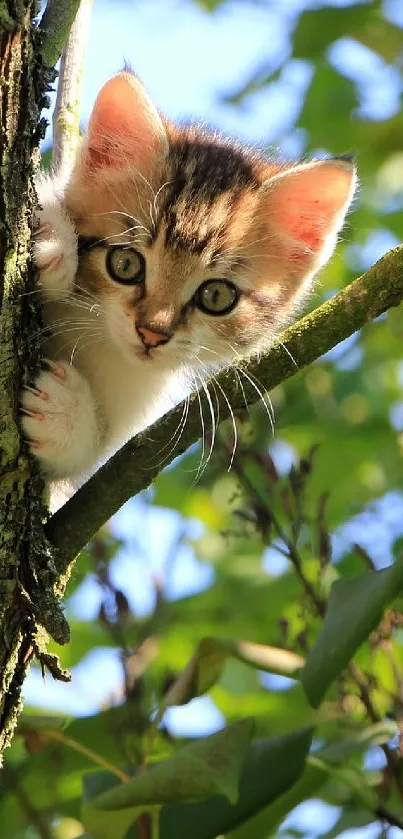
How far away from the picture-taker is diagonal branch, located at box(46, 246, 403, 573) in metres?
1.92

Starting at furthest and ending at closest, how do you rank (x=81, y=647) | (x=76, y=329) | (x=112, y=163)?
1. (x=81, y=647)
2. (x=112, y=163)
3. (x=76, y=329)

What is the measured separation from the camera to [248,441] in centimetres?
304

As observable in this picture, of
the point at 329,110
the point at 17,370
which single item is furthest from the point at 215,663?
the point at 329,110

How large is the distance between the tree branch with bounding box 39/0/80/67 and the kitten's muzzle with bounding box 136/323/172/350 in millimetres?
678

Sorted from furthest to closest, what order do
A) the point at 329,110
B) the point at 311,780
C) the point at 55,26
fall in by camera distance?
the point at 329,110, the point at 55,26, the point at 311,780

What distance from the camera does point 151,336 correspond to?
2424mm

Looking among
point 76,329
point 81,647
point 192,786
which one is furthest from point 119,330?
point 81,647

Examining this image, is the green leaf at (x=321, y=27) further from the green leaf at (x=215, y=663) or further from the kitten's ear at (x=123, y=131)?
the green leaf at (x=215, y=663)

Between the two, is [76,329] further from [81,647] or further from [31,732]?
[81,647]

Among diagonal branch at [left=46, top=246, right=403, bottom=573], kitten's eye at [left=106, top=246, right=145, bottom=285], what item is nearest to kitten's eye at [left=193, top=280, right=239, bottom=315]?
kitten's eye at [left=106, top=246, right=145, bottom=285]

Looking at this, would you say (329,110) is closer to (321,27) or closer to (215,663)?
(321,27)

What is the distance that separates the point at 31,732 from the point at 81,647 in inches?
61.8

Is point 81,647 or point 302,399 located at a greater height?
point 302,399

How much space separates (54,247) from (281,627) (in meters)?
1.14
